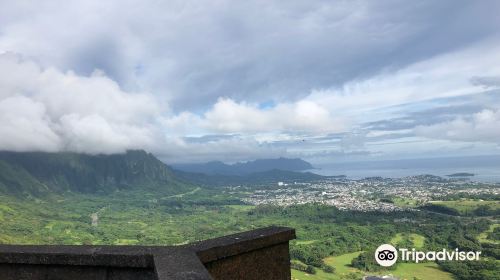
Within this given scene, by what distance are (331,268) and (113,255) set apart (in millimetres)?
78688

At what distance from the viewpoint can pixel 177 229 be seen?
155750 millimetres

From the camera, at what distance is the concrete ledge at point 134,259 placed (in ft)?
15.3

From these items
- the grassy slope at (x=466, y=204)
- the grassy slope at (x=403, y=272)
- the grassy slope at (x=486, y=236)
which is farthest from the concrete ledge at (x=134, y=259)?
the grassy slope at (x=466, y=204)

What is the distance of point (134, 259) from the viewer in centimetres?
466

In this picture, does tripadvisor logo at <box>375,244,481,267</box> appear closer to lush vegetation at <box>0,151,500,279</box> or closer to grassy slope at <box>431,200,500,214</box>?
lush vegetation at <box>0,151,500,279</box>

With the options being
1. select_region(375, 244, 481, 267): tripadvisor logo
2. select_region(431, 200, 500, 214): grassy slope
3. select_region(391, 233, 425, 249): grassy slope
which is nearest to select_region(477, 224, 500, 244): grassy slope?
select_region(375, 244, 481, 267): tripadvisor logo

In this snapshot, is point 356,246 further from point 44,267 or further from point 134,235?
point 44,267

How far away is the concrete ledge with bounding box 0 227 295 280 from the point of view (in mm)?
4676

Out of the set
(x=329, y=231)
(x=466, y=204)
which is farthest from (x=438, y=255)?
(x=466, y=204)

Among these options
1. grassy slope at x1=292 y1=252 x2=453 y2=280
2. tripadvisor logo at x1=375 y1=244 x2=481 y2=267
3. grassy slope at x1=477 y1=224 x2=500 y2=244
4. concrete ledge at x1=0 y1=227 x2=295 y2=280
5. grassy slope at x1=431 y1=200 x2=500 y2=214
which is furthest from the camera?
grassy slope at x1=431 y1=200 x2=500 y2=214

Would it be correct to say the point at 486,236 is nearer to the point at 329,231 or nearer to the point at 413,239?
the point at 413,239

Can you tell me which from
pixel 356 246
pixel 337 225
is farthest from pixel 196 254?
pixel 337 225

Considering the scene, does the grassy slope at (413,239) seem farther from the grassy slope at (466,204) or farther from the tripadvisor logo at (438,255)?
the grassy slope at (466,204)

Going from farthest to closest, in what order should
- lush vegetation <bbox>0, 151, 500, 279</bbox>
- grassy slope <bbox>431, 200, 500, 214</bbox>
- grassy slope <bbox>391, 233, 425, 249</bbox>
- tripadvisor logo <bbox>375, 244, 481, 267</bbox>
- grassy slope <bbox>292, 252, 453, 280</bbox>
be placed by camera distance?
grassy slope <bbox>431, 200, 500, 214</bbox>, grassy slope <bbox>391, 233, 425, 249</bbox>, tripadvisor logo <bbox>375, 244, 481, 267</bbox>, lush vegetation <bbox>0, 151, 500, 279</bbox>, grassy slope <bbox>292, 252, 453, 280</bbox>
